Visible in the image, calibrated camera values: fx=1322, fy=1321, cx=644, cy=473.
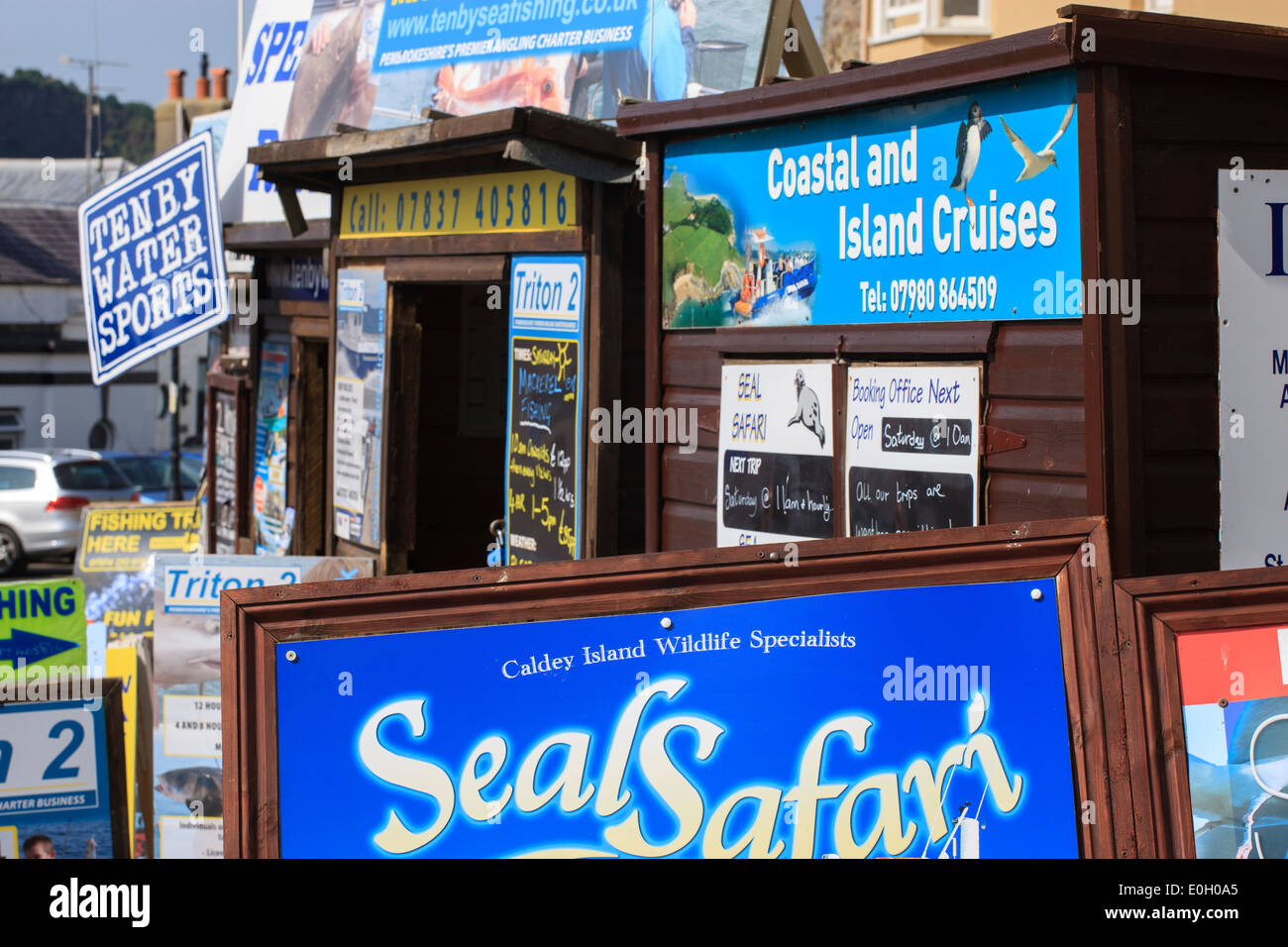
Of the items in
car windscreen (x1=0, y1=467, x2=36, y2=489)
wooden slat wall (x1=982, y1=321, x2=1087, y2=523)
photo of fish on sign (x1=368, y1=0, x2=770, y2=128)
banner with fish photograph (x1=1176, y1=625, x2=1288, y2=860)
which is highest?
photo of fish on sign (x1=368, y1=0, x2=770, y2=128)

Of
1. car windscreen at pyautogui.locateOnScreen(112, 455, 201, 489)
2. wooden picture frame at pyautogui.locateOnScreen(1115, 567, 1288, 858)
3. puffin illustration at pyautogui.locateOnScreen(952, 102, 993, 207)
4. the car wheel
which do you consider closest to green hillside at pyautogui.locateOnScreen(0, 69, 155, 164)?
car windscreen at pyautogui.locateOnScreen(112, 455, 201, 489)

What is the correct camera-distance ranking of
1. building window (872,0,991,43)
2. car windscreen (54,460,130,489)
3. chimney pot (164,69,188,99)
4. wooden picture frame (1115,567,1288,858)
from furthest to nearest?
1. chimney pot (164,69,188,99)
2. car windscreen (54,460,130,489)
3. building window (872,0,991,43)
4. wooden picture frame (1115,567,1288,858)

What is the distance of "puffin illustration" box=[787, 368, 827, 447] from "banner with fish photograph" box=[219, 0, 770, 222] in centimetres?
221

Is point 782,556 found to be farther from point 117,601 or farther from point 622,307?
point 117,601

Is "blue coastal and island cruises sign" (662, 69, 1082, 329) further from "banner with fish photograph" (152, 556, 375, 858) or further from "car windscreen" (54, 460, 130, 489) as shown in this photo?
"car windscreen" (54, 460, 130, 489)

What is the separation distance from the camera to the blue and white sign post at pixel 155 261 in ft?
24.0

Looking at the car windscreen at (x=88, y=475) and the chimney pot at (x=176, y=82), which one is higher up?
the chimney pot at (x=176, y=82)

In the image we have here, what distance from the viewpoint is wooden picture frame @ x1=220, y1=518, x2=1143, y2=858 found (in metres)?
2.98

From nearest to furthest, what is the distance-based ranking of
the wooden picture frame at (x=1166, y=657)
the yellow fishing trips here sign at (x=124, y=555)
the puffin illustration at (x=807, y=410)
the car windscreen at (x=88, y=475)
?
the wooden picture frame at (x=1166, y=657) < the puffin illustration at (x=807, y=410) < the yellow fishing trips here sign at (x=124, y=555) < the car windscreen at (x=88, y=475)

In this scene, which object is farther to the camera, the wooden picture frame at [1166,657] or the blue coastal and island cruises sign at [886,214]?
the blue coastal and island cruises sign at [886,214]

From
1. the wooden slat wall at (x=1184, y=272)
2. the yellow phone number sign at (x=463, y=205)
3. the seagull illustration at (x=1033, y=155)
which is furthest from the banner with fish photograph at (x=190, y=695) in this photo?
the wooden slat wall at (x=1184, y=272)

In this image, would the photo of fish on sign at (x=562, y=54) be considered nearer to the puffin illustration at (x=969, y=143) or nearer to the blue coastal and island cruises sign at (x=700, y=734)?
the puffin illustration at (x=969, y=143)

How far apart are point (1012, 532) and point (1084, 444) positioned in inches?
58.1

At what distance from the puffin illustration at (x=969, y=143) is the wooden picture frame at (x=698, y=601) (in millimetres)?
2070
